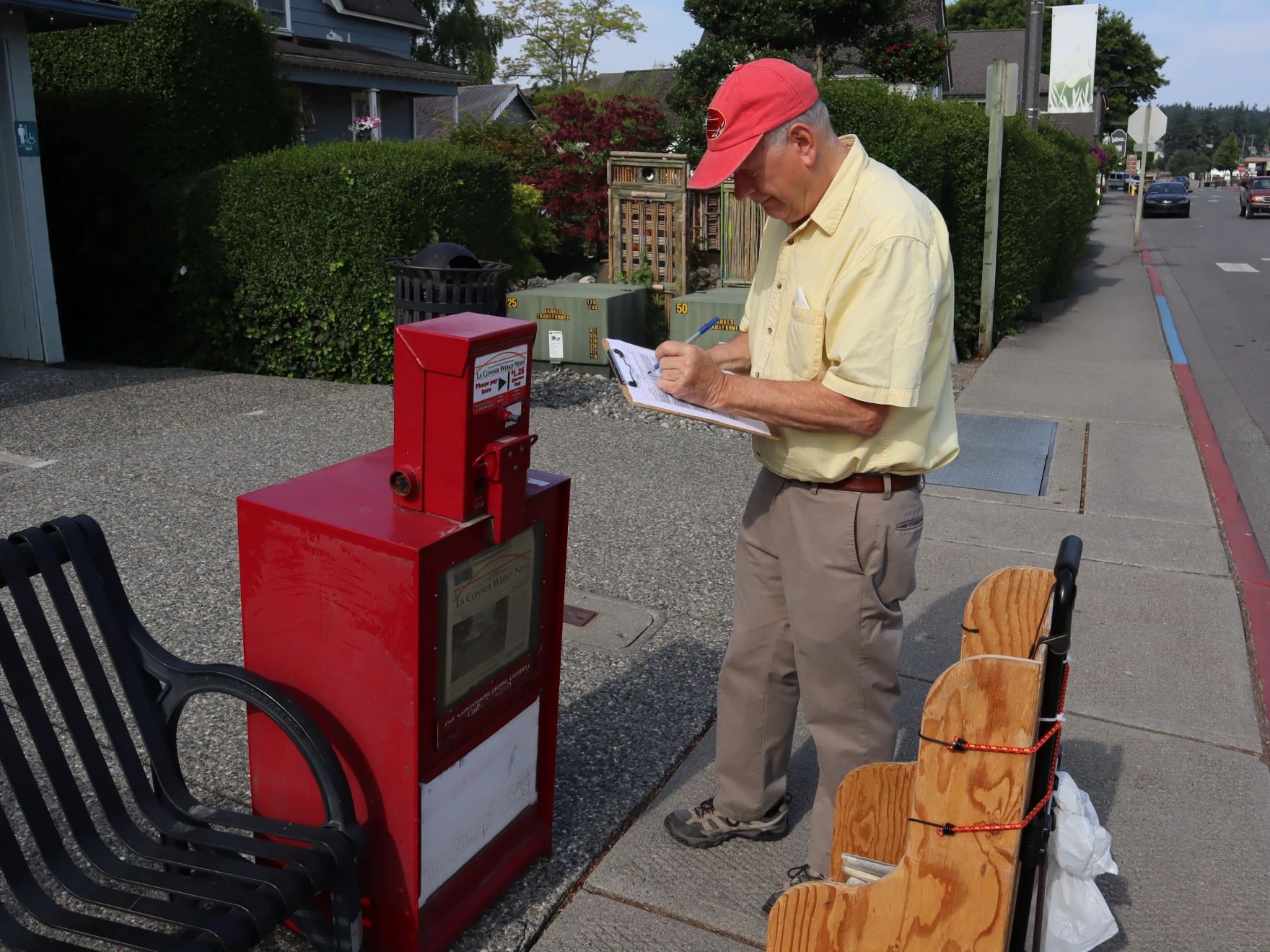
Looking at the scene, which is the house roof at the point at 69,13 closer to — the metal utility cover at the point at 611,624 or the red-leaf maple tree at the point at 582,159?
the metal utility cover at the point at 611,624

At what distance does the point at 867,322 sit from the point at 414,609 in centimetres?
111

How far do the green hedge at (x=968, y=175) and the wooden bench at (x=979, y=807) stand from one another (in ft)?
25.2

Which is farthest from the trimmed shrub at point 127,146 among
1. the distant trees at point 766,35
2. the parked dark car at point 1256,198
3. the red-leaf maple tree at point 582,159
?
the parked dark car at point 1256,198

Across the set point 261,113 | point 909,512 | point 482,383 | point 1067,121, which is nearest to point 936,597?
point 909,512

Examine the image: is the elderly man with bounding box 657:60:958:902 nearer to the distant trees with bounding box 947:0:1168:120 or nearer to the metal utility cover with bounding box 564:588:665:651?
the metal utility cover with bounding box 564:588:665:651

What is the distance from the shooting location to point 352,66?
19312mm

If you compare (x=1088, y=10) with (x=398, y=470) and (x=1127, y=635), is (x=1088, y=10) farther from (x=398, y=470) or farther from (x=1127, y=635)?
(x=398, y=470)

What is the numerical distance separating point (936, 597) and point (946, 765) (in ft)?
10.0

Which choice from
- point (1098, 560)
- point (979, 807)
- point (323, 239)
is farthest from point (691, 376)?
point (323, 239)

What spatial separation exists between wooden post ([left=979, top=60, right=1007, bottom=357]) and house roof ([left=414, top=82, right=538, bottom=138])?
54.8ft

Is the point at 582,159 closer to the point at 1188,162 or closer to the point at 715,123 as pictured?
the point at 715,123

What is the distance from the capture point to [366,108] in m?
21.2

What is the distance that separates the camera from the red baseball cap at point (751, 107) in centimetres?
238

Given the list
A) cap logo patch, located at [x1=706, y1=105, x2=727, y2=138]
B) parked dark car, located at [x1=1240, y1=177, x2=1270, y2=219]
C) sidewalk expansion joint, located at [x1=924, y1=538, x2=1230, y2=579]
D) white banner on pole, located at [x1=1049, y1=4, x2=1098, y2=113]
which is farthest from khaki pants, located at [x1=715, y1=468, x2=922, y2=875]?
parked dark car, located at [x1=1240, y1=177, x2=1270, y2=219]
